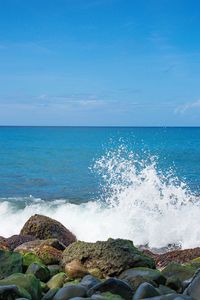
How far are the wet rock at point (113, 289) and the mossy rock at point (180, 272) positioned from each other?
113 centimetres

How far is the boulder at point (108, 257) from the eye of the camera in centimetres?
Answer: 757

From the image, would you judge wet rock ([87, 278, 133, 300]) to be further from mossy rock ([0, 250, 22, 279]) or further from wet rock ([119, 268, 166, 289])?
mossy rock ([0, 250, 22, 279])

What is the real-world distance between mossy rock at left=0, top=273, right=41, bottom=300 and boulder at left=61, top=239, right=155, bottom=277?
68.0 inches

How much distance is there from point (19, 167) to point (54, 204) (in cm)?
2050

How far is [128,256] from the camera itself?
7.63 metres

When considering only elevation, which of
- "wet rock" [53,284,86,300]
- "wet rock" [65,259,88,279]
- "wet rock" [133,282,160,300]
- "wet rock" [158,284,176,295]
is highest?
"wet rock" [133,282,160,300]

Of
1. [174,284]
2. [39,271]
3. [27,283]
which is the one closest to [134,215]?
[39,271]

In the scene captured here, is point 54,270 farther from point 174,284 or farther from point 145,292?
point 145,292

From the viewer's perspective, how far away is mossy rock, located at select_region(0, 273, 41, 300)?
5824mm

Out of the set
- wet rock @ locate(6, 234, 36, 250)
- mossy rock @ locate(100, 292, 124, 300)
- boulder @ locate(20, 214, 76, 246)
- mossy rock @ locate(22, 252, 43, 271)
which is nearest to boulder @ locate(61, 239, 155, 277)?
mossy rock @ locate(22, 252, 43, 271)

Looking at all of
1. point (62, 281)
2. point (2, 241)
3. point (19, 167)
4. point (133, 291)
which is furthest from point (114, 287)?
point (19, 167)

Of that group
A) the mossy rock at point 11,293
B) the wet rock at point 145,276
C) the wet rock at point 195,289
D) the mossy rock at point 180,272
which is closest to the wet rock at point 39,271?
the wet rock at point 145,276

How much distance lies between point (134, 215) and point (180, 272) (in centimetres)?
867

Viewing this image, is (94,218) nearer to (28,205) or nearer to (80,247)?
(28,205)
